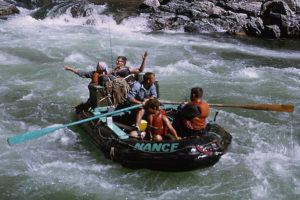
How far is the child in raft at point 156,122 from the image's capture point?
5.07 m

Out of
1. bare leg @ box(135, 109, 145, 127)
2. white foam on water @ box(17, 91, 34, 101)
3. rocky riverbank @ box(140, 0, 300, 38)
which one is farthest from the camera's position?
rocky riverbank @ box(140, 0, 300, 38)

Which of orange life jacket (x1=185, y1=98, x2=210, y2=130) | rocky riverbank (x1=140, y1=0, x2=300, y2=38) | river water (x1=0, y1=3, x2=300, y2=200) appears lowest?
river water (x1=0, y1=3, x2=300, y2=200)

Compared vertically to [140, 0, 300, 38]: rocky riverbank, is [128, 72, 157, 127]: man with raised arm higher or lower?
lower

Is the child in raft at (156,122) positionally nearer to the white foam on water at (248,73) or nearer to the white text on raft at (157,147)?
the white text on raft at (157,147)

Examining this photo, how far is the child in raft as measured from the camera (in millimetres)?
5070

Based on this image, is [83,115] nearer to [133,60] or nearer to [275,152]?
[275,152]

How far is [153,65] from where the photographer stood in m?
12.0

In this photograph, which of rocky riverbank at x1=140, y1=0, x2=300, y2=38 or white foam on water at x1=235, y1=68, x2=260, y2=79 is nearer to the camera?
white foam on water at x1=235, y1=68, x2=260, y2=79

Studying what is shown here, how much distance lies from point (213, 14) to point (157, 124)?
648 inches

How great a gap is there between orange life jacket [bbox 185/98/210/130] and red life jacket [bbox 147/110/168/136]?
47cm

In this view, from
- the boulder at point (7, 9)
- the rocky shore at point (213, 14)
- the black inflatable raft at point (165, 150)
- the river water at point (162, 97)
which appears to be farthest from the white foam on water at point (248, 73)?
the boulder at point (7, 9)

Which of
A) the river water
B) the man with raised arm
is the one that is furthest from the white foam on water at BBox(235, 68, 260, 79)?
A: the man with raised arm

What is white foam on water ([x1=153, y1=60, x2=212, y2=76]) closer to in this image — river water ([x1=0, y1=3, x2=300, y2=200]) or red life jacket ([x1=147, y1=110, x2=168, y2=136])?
river water ([x1=0, y1=3, x2=300, y2=200])

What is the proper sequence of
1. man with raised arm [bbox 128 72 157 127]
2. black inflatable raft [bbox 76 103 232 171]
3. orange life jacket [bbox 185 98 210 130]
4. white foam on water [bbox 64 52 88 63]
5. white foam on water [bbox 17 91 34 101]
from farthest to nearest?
white foam on water [bbox 64 52 88 63] < white foam on water [bbox 17 91 34 101] < man with raised arm [bbox 128 72 157 127] < orange life jacket [bbox 185 98 210 130] < black inflatable raft [bbox 76 103 232 171]
